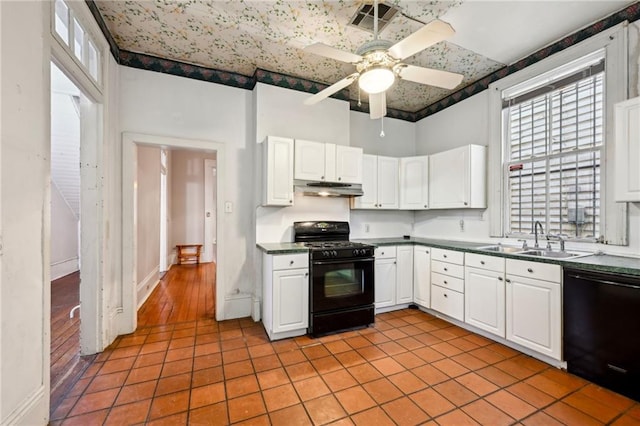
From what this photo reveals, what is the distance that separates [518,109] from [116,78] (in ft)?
14.6

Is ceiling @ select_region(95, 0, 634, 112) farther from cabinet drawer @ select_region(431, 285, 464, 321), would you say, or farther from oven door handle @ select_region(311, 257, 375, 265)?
cabinet drawer @ select_region(431, 285, 464, 321)

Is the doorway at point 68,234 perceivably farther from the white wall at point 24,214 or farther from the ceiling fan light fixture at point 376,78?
the ceiling fan light fixture at point 376,78

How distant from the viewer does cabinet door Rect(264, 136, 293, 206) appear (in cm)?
299

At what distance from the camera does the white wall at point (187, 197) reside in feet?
21.4

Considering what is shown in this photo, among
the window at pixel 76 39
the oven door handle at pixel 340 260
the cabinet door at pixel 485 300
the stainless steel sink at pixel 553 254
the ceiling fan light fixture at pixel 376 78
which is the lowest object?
the cabinet door at pixel 485 300

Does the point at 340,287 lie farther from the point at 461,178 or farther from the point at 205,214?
the point at 205,214

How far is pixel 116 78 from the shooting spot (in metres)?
2.79

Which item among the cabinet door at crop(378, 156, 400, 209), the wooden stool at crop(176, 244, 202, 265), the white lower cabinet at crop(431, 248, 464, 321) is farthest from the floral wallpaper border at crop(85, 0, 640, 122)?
the wooden stool at crop(176, 244, 202, 265)

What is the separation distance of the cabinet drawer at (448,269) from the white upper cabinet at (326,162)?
1.39 m

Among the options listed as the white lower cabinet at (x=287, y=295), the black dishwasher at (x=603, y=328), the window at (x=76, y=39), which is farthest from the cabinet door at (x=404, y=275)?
the window at (x=76, y=39)

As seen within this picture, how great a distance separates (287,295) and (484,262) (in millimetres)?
2031

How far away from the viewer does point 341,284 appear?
297 cm

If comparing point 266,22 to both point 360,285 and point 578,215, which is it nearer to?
point 360,285

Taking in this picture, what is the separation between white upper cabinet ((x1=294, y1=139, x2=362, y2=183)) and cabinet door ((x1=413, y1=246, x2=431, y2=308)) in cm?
123
